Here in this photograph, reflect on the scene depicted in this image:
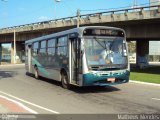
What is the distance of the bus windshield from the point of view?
1526 cm

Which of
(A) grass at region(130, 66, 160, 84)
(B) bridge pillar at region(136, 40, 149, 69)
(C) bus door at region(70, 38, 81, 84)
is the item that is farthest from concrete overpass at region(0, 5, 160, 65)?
(C) bus door at region(70, 38, 81, 84)

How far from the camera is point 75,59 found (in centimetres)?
1609

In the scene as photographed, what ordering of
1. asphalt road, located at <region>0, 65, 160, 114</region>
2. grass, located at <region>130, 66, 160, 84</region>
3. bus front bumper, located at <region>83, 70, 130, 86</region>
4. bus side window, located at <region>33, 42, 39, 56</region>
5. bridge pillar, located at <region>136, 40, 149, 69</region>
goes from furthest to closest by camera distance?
bridge pillar, located at <region>136, 40, 149, 69</region>
bus side window, located at <region>33, 42, 39, 56</region>
grass, located at <region>130, 66, 160, 84</region>
bus front bumper, located at <region>83, 70, 130, 86</region>
asphalt road, located at <region>0, 65, 160, 114</region>

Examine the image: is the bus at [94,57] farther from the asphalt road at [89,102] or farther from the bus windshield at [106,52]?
the asphalt road at [89,102]

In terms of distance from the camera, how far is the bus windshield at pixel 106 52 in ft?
50.1

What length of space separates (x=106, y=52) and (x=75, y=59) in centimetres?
157

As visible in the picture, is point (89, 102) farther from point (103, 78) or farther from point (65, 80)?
point (65, 80)

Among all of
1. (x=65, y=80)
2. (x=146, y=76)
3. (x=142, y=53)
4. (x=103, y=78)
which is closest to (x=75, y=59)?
(x=103, y=78)

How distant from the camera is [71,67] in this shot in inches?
649

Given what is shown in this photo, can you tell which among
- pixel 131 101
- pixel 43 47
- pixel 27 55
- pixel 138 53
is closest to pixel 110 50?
pixel 131 101

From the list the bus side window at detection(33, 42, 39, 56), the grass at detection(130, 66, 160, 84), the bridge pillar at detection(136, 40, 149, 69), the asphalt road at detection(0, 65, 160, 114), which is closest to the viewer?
the asphalt road at detection(0, 65, 160, 114)

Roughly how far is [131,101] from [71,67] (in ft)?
14.2

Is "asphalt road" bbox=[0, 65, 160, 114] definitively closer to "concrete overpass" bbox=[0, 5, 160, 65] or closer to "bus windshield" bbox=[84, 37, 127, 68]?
"bus windshield" bbox=[84, 37, 127, 68]

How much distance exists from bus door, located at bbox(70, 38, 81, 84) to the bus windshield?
63cm
